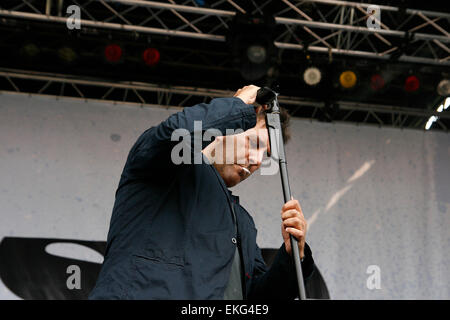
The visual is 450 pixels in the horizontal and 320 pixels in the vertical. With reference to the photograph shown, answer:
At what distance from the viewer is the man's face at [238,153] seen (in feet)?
5.31

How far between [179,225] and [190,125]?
0.28 metres

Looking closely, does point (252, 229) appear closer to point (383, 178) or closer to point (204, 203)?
Result: point (204, 203)

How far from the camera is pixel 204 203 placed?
140cm

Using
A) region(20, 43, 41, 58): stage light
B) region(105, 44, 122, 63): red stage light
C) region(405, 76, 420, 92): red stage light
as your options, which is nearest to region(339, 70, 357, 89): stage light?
region(405, 76, 420, 92): red stage light

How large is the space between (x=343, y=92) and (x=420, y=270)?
6.37 feet

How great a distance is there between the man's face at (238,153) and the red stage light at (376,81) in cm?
364

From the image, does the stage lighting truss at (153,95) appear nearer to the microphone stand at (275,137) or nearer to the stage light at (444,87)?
the stage light at (444,87)

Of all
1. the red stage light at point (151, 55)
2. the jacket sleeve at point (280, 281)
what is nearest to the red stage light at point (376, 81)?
the red stage light at point (151, 55)

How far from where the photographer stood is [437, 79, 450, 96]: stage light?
5.02 m

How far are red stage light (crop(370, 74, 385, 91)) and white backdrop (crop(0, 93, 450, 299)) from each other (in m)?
0.59

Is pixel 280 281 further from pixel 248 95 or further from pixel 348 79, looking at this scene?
pixel 348 79

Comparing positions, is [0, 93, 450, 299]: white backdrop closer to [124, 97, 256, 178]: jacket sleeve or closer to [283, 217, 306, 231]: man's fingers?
[124, 97, 256, 178]: jacket sleeve

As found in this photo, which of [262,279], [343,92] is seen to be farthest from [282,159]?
[343,92]

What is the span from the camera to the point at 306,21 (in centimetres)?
447
